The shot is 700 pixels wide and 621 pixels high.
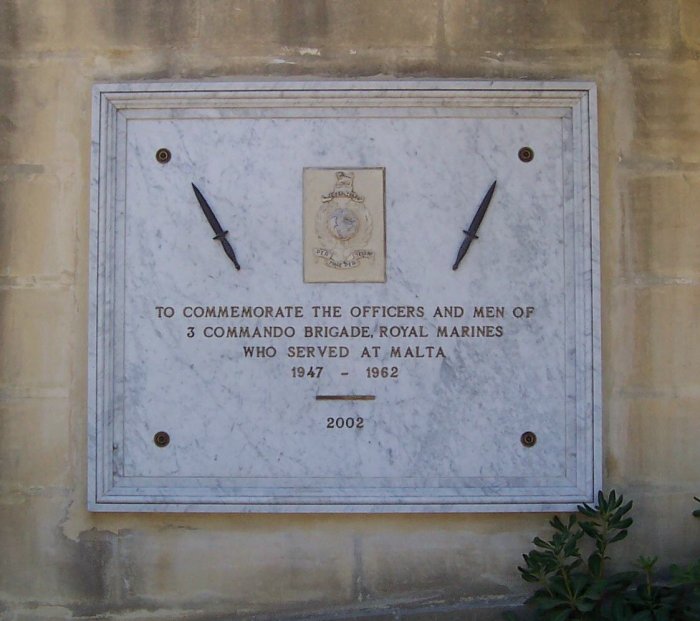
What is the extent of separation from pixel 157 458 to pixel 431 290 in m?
1.54

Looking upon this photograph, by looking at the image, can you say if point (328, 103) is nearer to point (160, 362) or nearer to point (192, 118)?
point (192, 118)

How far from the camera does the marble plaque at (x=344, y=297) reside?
4.25 metres

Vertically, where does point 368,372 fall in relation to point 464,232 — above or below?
below

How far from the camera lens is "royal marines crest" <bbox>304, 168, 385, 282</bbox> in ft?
14.2

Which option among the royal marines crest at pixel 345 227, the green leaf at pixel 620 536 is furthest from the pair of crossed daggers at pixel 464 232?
the green leaf at pixel 620 536

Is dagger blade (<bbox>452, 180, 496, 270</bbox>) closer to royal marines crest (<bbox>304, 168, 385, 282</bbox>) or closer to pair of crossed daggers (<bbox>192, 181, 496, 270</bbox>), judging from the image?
pair of crossed daggers (<bbox>192, 181, 496, 270</bbox>)

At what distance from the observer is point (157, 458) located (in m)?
4.27

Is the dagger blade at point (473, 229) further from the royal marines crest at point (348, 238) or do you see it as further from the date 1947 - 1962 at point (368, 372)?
the date 1947 - 1962 at point (368, 372)

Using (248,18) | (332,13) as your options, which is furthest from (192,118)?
(332,13)

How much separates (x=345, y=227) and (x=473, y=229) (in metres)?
0.62

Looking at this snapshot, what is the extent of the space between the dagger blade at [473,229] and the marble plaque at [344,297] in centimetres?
1

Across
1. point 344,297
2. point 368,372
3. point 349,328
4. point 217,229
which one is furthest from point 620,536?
point 217,229

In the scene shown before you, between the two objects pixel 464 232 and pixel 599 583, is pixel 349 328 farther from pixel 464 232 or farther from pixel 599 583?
pixel 599 583

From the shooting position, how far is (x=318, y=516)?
4254 millimetres
